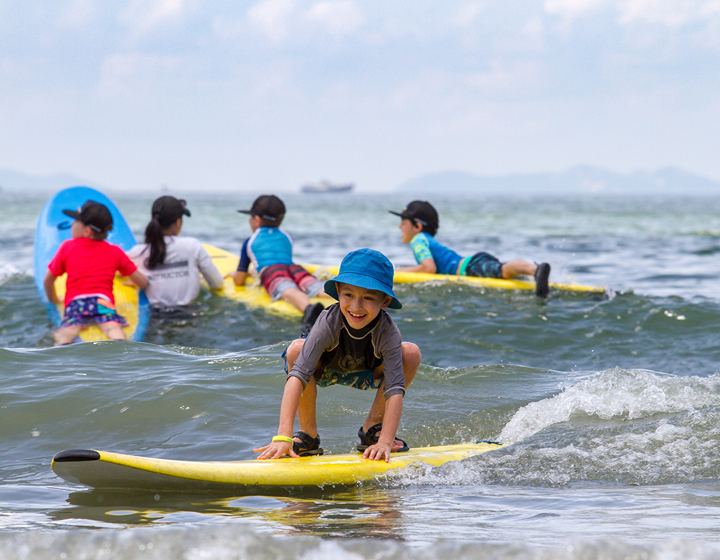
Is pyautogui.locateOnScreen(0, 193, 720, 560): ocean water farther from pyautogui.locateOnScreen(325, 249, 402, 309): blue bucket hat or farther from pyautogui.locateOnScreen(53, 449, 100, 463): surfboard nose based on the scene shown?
pyautogui.locateOnScreen(325, 249, 402, 309): blue bucket hat

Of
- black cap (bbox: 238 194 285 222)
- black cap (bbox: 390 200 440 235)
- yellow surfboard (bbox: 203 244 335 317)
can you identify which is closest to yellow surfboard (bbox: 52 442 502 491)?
yellow surfboard (bbox: 203 244 335 317)

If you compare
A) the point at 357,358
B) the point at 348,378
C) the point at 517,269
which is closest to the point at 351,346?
the point at 357,358

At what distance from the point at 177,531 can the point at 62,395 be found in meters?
2.91

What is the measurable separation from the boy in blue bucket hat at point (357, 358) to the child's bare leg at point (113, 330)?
11.5ft

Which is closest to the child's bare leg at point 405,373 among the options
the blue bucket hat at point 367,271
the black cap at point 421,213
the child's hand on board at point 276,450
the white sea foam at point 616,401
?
the blue bucket hat at point 367,271

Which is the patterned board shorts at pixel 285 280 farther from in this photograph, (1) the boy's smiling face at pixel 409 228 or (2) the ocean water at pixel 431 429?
(1) the boy's smiling face at pixel 409 228

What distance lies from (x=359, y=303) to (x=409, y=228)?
588 centimetres

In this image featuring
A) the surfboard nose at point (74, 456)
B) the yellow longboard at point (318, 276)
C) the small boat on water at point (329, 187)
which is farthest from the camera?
the small boat on water at point (329, 187)

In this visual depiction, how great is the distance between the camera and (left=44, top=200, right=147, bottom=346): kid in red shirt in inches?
272

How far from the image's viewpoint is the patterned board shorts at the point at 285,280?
27.2 feet

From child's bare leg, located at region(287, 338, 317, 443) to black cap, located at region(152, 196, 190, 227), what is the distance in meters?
4.23

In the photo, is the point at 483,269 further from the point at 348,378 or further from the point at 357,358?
the point at 357,358

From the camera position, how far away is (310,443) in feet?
12.6

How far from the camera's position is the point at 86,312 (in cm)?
695
